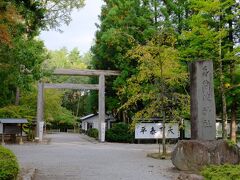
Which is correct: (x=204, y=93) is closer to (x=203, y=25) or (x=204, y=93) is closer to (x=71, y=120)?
(x=203, y=25)

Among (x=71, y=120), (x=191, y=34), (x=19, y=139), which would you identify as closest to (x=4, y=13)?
(x=191, y=34)

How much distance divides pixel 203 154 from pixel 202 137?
0.72 m

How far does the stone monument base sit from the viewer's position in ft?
38.6

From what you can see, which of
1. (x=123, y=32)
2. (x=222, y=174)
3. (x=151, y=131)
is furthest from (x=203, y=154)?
(x=123, y=32)

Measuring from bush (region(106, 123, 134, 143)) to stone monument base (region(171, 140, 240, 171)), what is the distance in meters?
18.8

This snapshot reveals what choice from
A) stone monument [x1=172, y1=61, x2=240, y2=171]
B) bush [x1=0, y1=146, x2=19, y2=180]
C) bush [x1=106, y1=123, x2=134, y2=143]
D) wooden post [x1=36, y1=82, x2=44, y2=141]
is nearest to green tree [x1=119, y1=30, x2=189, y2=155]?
stone monument [x1=172, y1=61, x2=240, y2=171]

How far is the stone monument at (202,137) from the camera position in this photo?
38.7 ft

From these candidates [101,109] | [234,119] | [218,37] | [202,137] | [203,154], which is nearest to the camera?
[203,154]

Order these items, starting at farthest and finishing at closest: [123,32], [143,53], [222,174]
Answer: [123,32] → [143,53] → [222,174]

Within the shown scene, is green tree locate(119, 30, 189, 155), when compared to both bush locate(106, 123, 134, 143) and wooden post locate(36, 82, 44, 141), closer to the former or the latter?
bush locate(106, 123, 134, 143)

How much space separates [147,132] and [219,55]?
11.4 meters

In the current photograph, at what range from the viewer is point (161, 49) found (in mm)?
18406

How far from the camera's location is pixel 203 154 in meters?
11.8

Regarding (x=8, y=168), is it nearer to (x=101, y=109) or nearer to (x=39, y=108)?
(x=39, y=108)
